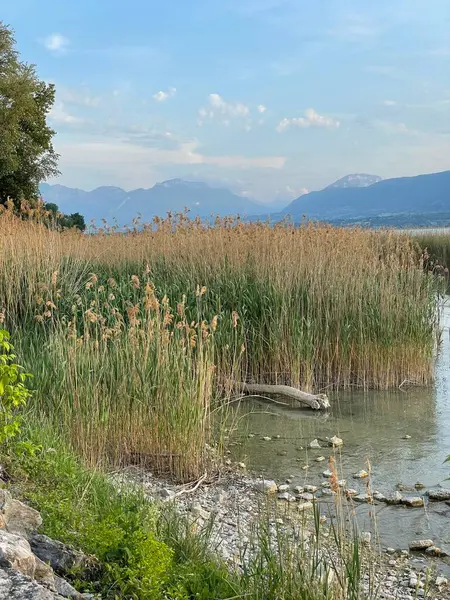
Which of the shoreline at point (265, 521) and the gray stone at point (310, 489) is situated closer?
the shoreline at point (265, 521)

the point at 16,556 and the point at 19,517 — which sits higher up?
the point at 16,556

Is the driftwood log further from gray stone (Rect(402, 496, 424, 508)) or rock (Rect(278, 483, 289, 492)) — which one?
gray stone (Rect(402, 496, 424, 508))

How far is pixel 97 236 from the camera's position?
14.7 m

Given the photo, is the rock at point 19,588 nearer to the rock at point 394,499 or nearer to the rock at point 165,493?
the rock at point 165,493

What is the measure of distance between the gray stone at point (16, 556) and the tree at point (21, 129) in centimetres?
2534

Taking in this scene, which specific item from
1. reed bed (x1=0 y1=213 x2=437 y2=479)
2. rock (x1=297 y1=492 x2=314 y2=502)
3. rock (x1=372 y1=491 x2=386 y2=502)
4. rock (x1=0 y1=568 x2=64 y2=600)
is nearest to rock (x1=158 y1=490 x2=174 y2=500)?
reed bed (x1=0 y1=213 x2=437 y2=479)

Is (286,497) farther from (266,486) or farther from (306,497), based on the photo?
(266,486)

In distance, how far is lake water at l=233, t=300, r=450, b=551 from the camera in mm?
5477

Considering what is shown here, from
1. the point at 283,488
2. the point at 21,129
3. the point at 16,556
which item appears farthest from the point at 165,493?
the point at 21,129

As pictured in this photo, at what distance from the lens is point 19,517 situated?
344cm

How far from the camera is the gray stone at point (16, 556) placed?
2.58m

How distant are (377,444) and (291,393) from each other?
1835 millimetres

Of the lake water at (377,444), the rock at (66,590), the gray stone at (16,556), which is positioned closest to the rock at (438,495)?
the lake water at (377,444)

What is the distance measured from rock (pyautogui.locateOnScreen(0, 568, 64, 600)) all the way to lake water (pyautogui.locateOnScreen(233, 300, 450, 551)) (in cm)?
271
